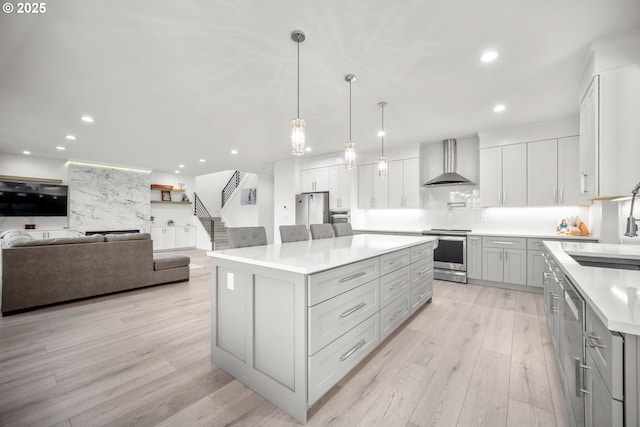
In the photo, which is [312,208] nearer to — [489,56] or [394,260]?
[394,260]

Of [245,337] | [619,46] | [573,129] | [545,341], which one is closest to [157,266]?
[245,337]

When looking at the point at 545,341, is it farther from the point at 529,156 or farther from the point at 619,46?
the point at 529,156

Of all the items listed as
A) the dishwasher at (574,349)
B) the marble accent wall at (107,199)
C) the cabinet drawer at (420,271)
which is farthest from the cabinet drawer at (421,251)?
the marble accent wall at (107,199)

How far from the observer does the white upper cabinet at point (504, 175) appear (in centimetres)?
429

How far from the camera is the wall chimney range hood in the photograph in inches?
189

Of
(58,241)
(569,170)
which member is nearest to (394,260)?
(569,170)

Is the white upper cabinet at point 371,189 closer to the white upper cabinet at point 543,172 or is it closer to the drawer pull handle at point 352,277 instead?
the white upper cabinet at point 543,172

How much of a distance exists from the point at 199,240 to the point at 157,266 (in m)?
5.11

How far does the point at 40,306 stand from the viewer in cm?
331

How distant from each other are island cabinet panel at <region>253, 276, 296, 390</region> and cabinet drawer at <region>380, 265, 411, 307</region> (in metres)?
1.00

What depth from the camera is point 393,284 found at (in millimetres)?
2471

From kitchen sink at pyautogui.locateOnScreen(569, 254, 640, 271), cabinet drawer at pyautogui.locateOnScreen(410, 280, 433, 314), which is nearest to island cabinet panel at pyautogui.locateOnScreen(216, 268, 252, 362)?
cabinet drawer at pyautogui.locateOnScreen(410, 280, 433, 314)

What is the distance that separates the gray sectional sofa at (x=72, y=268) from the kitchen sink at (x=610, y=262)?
5.33 meters

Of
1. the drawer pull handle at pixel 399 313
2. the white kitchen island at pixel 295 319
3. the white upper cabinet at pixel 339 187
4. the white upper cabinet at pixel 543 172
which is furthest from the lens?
the white upper cabinet at pixel 339 187
